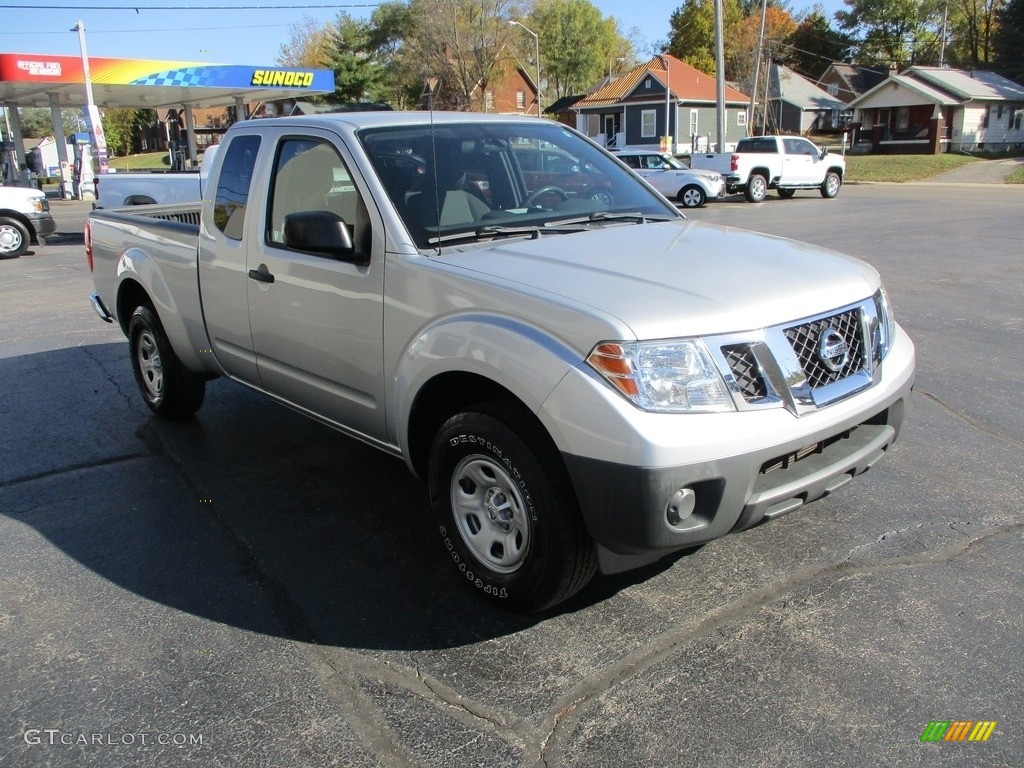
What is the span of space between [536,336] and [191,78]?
3833 centimetres

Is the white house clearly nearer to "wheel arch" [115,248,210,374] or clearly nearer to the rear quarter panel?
the rear quarter panel

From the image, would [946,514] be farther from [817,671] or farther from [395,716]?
[395,716]

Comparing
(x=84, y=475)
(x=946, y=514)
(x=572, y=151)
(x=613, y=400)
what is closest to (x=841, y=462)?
(x=613, y=400)

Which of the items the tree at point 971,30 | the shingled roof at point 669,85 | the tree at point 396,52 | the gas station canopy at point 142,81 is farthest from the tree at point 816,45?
the gas station canopy at point 142,81

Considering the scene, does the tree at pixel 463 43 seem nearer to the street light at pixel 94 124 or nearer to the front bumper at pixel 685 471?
the street light at pixel 94 124

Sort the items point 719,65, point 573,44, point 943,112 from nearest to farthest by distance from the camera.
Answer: point 719,65 → point 943,112 → point 573,44

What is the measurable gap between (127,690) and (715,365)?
2336 millimetres

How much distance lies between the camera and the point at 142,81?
35.3 metres

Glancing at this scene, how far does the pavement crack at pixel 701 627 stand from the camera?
2836 mm

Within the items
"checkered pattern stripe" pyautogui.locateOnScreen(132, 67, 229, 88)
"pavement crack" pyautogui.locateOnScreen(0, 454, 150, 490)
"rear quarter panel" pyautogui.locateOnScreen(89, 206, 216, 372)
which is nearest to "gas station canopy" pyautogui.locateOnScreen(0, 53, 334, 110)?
"checkered pattern stripe" pyautogui.locateOnScreen(132, 67, 229, 88)

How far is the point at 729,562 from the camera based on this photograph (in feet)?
12.6

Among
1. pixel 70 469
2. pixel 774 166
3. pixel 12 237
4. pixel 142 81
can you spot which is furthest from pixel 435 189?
pixel 142 81

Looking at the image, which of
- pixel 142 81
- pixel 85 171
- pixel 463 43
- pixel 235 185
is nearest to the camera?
pixel 235 185

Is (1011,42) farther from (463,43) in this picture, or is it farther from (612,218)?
(612,218)
